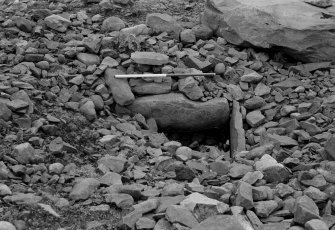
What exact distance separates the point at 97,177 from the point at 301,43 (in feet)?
11.7

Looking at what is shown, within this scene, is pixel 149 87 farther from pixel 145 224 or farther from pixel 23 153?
pixel 145 224

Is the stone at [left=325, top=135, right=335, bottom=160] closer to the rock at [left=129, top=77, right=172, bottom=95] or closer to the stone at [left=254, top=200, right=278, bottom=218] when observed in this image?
the stone at [left=254, top=200, right=278, bottom=218]

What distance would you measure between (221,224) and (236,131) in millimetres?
2865

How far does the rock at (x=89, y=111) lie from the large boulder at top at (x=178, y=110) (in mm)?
570

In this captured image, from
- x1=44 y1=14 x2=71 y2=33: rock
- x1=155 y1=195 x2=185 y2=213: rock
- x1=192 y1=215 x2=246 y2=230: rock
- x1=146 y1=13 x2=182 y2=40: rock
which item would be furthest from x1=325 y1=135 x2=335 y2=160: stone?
x1=44 y1=14 x2=71 y2=33: rock

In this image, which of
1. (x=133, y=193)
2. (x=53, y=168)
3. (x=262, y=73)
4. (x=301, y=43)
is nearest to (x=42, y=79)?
(x=53, y=168)

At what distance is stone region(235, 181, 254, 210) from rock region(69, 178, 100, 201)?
3.85 ft

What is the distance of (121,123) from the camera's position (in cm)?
630

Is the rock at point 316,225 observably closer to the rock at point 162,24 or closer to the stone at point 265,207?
the stone at point 265,207

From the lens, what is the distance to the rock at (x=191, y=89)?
6691 mm

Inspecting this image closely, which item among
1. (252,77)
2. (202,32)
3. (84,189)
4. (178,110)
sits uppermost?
(84,189)

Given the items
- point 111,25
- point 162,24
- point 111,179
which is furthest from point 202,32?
point 111,179

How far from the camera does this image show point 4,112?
5.45 meters

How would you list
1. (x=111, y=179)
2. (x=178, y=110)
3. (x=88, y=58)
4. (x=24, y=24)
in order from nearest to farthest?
(x=111, y=179) < (x=178, y=110) < (x=88, y=58) < (x=24, y=24)
